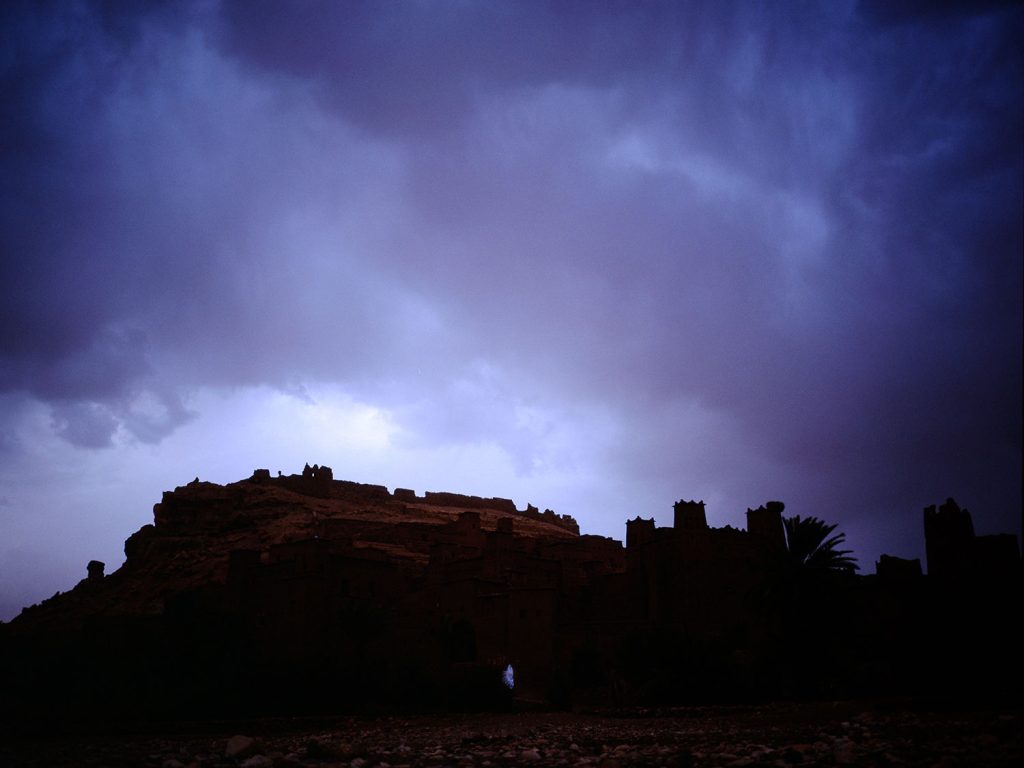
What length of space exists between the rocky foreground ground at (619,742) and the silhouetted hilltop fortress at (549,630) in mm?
6370

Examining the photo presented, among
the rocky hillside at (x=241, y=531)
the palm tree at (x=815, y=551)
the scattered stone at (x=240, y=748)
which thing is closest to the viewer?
the scattered stone at (x=240, y=748)

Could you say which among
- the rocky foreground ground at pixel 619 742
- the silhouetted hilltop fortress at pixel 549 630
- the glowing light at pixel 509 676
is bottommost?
the rocky foreground ground at pixel 619 742

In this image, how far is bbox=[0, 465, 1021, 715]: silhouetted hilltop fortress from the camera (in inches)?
1356

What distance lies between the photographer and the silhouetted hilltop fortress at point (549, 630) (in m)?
34.4

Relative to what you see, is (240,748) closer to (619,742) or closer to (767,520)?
(619,742)

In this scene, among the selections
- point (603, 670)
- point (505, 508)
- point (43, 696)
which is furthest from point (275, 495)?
point (603, 670)

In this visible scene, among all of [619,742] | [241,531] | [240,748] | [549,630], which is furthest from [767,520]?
[241,531]

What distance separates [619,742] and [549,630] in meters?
25.6

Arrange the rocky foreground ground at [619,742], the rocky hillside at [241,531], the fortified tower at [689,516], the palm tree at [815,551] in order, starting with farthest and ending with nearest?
the rocky hillside at [241,531]
the fortified tower at [689,516]
the palm tree at [815,551]
the rocky foreground ground at [619,742]

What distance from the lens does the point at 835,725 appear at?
68.9 feet

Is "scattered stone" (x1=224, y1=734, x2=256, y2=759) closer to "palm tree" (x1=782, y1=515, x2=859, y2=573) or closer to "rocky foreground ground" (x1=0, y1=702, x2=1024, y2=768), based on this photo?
"rocky foreground ground" (x1=0, y1=702, x2=1024, y2=768)

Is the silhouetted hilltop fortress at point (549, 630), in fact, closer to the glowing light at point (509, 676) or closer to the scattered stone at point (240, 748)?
the glowing light at point (509, 676)

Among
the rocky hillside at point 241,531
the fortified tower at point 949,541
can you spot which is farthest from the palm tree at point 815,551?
the rocky hillside at point 241,531

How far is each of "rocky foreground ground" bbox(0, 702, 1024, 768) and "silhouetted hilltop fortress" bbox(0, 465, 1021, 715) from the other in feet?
20.9
